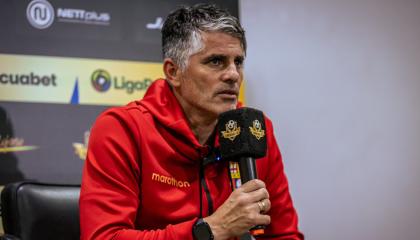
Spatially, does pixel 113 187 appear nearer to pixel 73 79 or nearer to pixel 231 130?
pixel 231 130

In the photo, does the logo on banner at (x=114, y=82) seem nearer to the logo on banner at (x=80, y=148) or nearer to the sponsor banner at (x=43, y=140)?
the sponsor banner at (x=43, y=140)

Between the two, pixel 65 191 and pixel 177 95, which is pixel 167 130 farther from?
pixel 65 191

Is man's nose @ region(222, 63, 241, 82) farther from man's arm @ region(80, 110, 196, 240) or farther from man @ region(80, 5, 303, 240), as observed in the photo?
man's arm @ region(80, 110, 196, 240)

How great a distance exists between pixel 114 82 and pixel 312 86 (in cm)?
119

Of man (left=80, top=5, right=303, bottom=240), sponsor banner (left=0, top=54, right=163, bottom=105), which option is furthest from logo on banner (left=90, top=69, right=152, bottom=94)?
man (left=80, top=5, right=303, bottom=240)

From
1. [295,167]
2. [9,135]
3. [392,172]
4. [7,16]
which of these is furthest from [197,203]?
[392,172]

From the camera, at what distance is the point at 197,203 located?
1.76m

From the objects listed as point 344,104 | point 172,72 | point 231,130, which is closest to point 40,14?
point 172,72

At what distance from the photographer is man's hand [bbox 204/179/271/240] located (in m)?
1.37

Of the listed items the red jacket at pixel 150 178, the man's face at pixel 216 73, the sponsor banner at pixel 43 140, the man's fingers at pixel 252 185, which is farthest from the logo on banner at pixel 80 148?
the man's fingers at pixel 252 185

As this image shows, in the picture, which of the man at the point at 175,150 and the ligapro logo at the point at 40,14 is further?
the ligapro logo at the point at 40,14

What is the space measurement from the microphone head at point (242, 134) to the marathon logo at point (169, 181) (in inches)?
11.3

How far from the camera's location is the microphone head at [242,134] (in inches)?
57.0

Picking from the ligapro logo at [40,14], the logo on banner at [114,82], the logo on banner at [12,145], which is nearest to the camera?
the logo on banner at [12,145]
